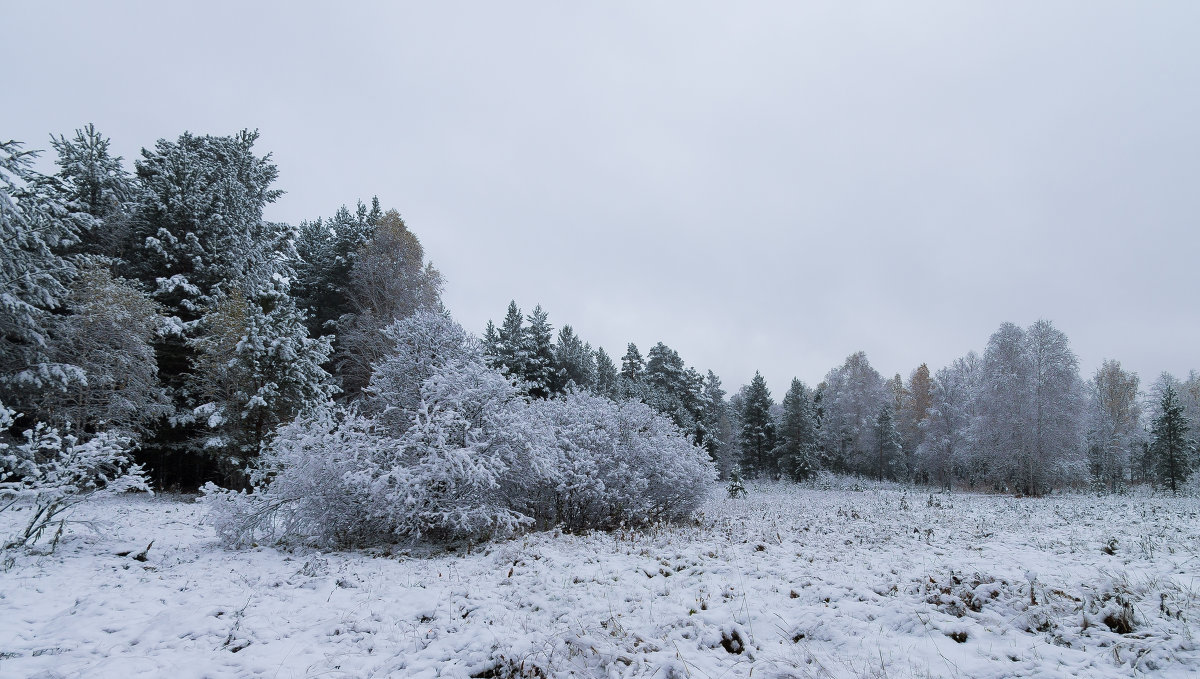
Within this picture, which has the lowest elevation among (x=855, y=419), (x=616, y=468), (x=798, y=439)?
(x=616, y=468)

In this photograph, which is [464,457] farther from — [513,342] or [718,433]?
[718,433]

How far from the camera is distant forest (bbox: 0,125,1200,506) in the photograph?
12.3 metres

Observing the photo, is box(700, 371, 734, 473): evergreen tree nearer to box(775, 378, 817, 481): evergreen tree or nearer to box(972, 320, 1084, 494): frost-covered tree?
box(775, 378, 817, 481): evergreen tree

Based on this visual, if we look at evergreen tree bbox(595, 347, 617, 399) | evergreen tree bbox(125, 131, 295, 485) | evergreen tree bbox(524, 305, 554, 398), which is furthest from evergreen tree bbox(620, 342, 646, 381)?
evergreen tree bbox(125, 131, 295, 485)

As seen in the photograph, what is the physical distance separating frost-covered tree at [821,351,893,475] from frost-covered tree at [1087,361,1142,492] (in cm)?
1336

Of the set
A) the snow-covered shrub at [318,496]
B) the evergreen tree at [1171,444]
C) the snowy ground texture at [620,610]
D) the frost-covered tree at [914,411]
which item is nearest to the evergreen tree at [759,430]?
→ the frost-covered tree at [914,411]

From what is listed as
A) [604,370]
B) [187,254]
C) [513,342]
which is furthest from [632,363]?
[187,254]

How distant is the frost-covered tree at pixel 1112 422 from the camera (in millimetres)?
34875

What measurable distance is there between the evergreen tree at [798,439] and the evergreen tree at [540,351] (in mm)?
20484

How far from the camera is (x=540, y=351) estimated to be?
32.9 meters

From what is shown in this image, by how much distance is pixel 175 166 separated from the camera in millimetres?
21297

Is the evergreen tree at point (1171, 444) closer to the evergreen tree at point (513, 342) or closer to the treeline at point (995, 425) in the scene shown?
the treeline at point (995, 425)

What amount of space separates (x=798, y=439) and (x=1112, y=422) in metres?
22.5

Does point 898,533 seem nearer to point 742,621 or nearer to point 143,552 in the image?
point 742,621
